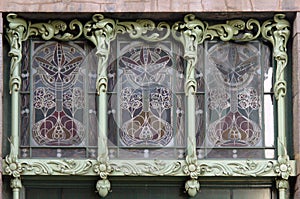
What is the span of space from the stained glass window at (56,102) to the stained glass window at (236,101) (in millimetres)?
1382

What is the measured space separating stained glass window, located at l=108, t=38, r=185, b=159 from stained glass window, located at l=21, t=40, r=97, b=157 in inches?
12.6

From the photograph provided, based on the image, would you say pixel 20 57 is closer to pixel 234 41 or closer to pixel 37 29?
pixel 37 29

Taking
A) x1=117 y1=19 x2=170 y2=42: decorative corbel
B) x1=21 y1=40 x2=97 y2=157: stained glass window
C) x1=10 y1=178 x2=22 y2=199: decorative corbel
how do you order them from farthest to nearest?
x1=117 y1=19 x2=170 y2=42: decorative corbel
x1=21 y1=40 x2=97 y2=157: stained glass window
x1=10 y1=178 x2=22 y2=199: decorative corbel

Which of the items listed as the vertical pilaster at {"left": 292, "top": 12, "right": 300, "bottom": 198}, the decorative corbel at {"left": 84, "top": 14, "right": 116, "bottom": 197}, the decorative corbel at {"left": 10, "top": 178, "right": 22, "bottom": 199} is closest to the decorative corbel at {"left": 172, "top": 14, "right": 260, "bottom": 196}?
the vertical pilaster at {"left": 292, "top": 12, "right": 300, "bottom": 198}

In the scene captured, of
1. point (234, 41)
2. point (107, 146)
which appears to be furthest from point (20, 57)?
point (234, 41)

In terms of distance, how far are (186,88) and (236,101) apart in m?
0.62

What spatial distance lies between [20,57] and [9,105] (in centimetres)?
58

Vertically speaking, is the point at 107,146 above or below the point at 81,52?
below

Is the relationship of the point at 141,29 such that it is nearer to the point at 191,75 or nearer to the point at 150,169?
the point at 191,75

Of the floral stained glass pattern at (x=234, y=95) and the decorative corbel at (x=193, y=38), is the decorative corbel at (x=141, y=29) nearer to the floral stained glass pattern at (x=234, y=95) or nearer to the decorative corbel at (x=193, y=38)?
the decorative corbel at (x=193, y=38)

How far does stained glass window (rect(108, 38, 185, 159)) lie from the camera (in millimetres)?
14930

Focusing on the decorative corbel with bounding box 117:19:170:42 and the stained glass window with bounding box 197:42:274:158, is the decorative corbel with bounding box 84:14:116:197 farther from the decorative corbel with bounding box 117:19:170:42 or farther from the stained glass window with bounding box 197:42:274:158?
the stained glass window with bounding box 197:42:274:158

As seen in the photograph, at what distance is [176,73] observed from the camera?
15125 millimetres

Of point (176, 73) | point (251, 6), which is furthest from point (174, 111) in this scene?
point (251, 6)
